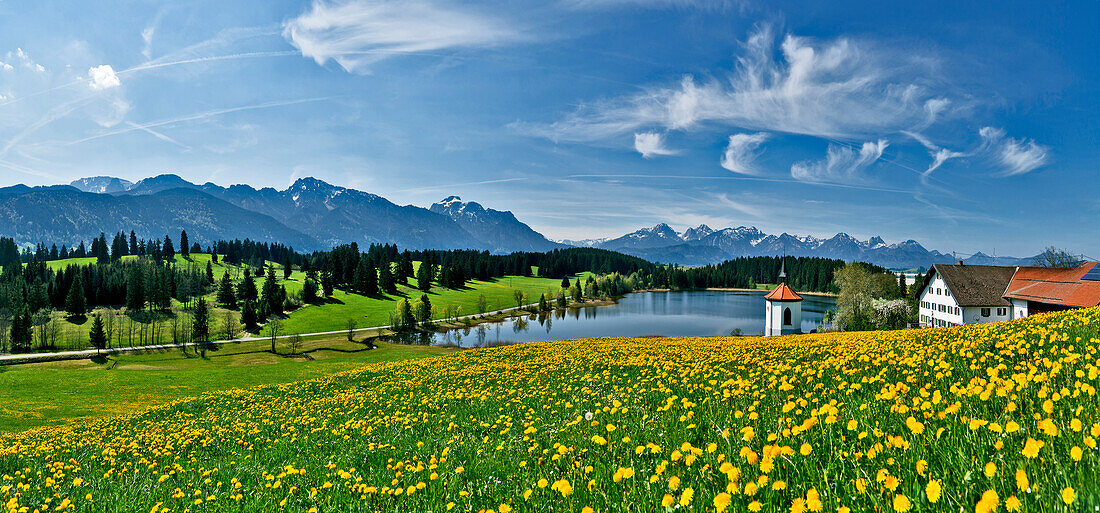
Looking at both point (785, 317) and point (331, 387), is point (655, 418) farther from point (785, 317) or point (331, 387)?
point (785, 317)

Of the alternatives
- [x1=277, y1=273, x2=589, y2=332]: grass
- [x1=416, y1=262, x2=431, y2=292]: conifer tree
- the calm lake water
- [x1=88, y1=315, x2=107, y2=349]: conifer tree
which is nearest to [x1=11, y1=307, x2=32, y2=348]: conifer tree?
[x1=88, y1=315, x2=107, y2=349]: conifer tree

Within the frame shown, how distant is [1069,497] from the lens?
2.14 m

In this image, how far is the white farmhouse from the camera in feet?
160

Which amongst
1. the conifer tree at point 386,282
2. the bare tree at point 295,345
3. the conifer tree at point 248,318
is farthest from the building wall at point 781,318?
the conifer tree at point 386,282

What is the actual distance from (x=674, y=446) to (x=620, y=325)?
100129 millimetres

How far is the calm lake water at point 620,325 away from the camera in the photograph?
3401 inches

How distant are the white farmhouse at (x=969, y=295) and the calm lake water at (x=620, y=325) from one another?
23.6m

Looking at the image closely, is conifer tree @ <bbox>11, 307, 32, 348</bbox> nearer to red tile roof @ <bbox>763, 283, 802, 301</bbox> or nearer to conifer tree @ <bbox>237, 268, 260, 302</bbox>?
conifer tree @ <bbox>237, 268, 260, 302</bbox>

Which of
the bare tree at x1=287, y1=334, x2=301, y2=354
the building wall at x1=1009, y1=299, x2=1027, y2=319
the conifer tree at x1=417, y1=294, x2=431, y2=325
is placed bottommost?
the bare tree at x1=287, y1=334, x2=301, y2=354

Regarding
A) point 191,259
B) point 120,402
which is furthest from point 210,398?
point 191,259

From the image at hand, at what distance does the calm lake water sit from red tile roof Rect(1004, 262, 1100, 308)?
3057cm

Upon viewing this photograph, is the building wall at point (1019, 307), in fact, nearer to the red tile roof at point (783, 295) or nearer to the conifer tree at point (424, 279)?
the red tile roof at point (783, 295)

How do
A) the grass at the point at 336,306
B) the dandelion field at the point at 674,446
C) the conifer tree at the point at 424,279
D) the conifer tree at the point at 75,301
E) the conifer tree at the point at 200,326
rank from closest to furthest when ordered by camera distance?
the dandelion field at the point at 674,446 → the conifer tree at the point at 200,326 → the grass at the point at 336,306 → the conifer tree at the point at 75,301 → the conifer tree at the point at 424,279

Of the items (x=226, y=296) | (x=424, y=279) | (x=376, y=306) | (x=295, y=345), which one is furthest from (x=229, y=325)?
(x=424, y=279)
